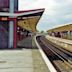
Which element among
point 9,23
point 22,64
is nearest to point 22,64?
point 22,64

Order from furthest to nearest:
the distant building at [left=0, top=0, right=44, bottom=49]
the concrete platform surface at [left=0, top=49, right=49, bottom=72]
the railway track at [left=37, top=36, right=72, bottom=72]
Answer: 1. the distant building at [left=0, top=0, right=44, bottom=49]
2. the railway track at [left=37, top=36, right=72, bottom=72]
3. the concrete platform surface at [left=0, top=49, right=49, bottom=72]

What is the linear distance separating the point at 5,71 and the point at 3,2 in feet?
61.3

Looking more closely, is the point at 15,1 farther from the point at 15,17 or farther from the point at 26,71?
the point at 26,71

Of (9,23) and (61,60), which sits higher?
(9,23)

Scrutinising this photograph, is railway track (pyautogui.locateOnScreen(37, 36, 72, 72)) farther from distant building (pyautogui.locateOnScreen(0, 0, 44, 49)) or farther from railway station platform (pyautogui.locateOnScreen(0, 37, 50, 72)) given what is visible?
distant building (pyautogui.locateOnScreen(0, 0, 44, 49))

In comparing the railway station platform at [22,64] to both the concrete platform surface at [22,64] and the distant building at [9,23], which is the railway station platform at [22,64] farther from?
the distant building at [9,23]

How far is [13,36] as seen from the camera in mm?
29531

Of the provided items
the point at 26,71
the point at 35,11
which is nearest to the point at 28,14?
the point at 35,11

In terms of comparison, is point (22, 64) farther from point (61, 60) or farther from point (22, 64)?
point (61, 60)

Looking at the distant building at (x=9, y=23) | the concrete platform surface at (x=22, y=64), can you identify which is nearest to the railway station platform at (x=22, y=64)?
the concrete platform surface at (x=22, y=64)

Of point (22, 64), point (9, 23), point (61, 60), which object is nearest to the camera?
point (22, 64)

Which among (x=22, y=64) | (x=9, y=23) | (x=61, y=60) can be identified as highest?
(x=9, y=23)

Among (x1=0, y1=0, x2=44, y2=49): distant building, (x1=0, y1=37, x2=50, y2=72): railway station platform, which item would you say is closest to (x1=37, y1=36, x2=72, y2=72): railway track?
(x1=0, y1=37, x2=50, y2=72): railway station platform

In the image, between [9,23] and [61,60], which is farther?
[9,23]
